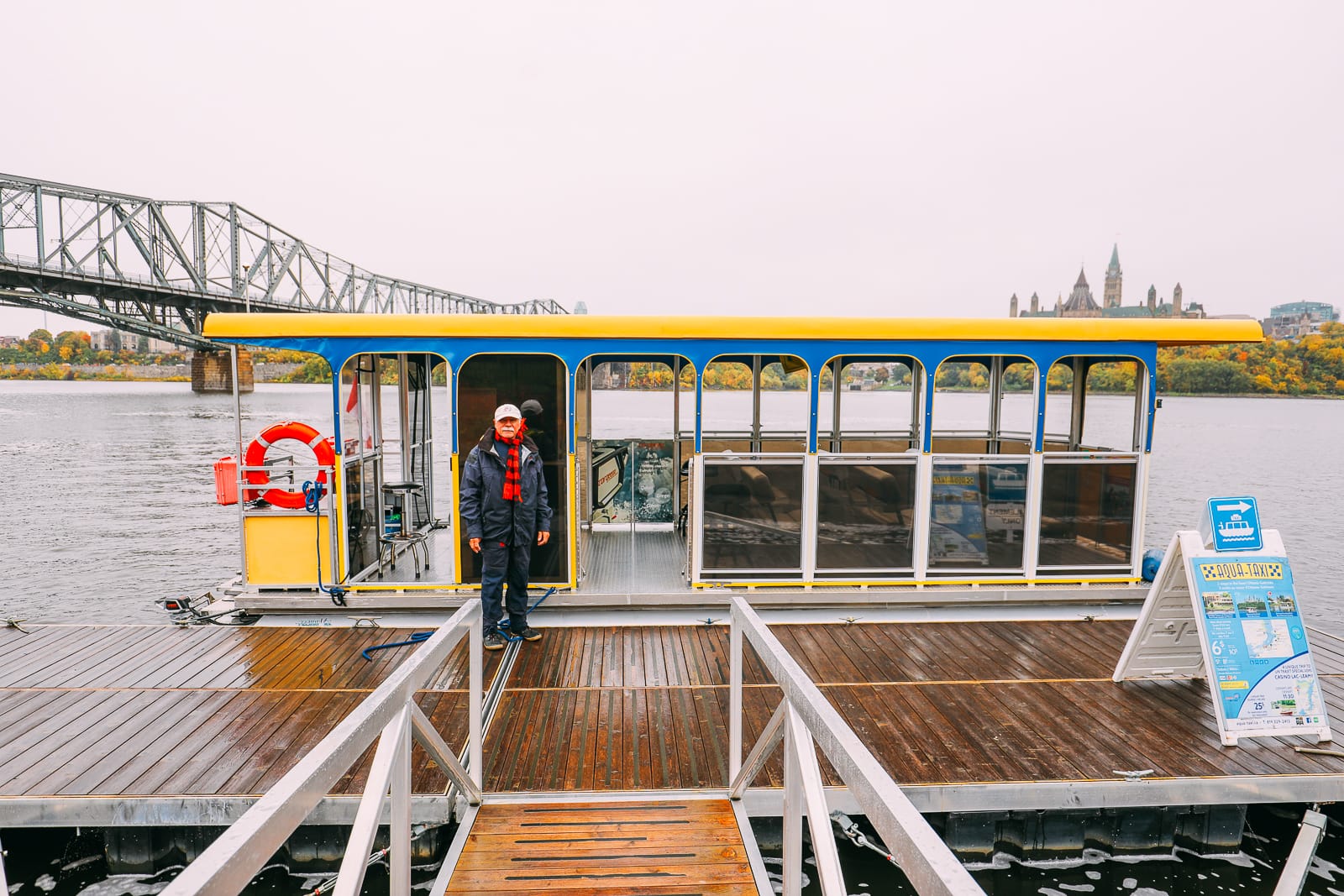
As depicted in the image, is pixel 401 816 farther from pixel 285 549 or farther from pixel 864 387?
pixel 864 387

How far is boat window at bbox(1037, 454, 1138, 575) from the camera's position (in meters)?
6.56

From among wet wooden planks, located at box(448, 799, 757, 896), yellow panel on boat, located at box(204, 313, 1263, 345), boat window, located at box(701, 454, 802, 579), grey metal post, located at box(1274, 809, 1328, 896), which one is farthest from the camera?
boat window, located at box(701, 454, 802, 579)

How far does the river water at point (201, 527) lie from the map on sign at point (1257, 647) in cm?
92

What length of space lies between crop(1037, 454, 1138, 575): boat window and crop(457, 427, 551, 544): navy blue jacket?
426cm

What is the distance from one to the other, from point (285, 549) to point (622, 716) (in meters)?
3.55

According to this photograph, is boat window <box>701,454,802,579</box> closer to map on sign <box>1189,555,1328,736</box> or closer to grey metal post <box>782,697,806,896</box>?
map on sign <box>1189,555,1328,736</box>

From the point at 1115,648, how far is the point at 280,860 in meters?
5.73

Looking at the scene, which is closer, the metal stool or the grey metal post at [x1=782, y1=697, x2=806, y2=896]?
the grey metal post at [x1=782, y1=697, x2=806, y2=896]

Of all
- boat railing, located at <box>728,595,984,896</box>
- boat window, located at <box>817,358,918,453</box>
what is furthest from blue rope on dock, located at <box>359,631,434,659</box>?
boat window, located at <box>817,358,918,453</box>

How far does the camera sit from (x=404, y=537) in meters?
6.82

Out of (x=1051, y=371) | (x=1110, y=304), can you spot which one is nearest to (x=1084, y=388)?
(x=1051, y=371)

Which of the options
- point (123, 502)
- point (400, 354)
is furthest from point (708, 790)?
point (123, 502)

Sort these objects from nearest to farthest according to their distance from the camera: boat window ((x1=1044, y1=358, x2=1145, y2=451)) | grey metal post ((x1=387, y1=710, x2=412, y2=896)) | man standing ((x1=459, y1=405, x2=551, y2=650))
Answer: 1. grey metal post ((x1=387, y1=710, x2=412, y2=896))
2. man standing ((x1=459, y1=405, x2=551, y2=650))
3. boat window ((x1=1044, y1=358, x2=1145, y2=451))

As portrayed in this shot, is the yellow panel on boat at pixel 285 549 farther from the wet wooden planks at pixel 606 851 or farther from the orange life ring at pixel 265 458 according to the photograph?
the wet wooden planks at pixel 606 851
